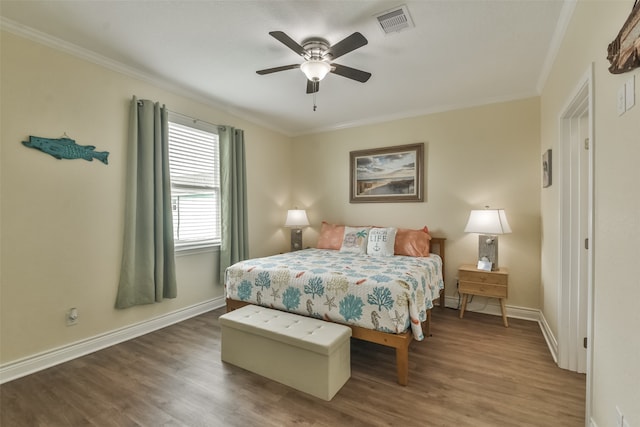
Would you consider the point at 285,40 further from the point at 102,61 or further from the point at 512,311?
the point at 512,311

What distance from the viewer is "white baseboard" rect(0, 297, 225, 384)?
7.06ft

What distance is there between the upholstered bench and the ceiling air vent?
7.54ft

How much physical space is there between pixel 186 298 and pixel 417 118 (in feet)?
12.7

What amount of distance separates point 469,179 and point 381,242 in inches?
55.6

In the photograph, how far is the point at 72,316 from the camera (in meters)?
2.47

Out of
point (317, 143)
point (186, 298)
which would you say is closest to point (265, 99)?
point (317, 143)

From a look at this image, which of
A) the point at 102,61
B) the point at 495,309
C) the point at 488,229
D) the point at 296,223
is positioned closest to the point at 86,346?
the point at 102,61

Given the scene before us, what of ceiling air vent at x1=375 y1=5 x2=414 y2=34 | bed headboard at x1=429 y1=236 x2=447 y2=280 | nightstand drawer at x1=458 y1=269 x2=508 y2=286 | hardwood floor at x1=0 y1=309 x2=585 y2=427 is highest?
ceiling air vent at x1=375 y1=5 x2=414 y2=34

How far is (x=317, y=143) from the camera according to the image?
4914 mm

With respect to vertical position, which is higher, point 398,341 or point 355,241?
point 355,241

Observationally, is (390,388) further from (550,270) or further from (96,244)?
(96,244)

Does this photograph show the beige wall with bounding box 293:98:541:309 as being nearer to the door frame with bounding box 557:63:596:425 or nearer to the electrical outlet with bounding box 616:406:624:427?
the door frame with bounding box 557:63:596:425

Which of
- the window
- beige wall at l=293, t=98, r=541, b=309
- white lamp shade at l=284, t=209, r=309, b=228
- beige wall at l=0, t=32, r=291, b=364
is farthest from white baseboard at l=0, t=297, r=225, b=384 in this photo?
beige wall at l=293, t=98, r=541, b=309

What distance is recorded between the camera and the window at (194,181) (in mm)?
3348
